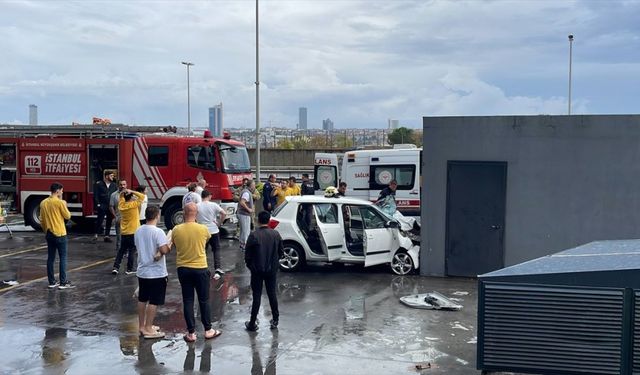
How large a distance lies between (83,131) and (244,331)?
11.8 m

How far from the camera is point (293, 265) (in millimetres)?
12211

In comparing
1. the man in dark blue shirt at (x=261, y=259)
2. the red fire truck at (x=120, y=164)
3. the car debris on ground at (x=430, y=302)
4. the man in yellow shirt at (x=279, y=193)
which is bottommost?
the car debris on ground at (x=430, y=302)

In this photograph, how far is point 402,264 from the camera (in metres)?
12.0

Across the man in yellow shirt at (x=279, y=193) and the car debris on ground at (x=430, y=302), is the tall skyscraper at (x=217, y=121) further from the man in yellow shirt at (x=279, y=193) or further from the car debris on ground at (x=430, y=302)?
the car debris on ground at (x=430, y=302)

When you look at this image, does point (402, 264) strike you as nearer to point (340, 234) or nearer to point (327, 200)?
point (340, 234)

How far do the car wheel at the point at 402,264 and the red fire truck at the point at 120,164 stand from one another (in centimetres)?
641

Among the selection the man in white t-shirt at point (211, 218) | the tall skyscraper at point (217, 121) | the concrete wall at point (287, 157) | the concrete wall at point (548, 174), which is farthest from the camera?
the concrete wall at point (287, 157)

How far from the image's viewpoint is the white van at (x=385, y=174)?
59.8ft

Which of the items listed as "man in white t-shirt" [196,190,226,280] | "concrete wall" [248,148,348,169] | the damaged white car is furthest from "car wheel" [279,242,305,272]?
"concrete wall" [248,148,348,169]

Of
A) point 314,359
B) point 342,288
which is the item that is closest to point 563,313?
point 314,359

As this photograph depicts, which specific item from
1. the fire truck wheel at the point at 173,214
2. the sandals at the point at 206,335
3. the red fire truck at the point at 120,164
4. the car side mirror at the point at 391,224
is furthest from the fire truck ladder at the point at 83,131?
the sandals at the point at 206,335

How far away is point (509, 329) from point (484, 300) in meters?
0.31

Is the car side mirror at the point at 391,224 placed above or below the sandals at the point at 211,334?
above

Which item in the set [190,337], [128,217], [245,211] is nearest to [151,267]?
[190,337]
